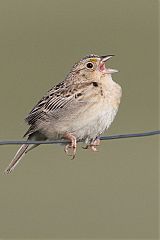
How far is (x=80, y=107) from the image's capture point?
9.23 meters

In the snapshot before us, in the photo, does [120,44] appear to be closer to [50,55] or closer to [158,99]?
[50,55]

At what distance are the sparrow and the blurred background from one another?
229 cm

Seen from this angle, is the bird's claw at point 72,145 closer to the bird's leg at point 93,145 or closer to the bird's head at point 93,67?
the bird's leg at point 93,145

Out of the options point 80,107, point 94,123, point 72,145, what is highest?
point 80,107

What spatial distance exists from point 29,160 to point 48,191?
166 centimetres

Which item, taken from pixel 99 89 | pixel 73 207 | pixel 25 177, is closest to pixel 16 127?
pixel 25 177

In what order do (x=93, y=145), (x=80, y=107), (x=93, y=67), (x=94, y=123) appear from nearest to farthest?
(x=94, y=123), (x=80, y=107), (x=93, y=145), (x=93, y=67)

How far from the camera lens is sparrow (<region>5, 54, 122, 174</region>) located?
30.0ft

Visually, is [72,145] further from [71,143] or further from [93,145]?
[93,145]

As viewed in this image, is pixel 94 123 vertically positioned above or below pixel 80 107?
below

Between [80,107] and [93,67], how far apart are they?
22.2 inches

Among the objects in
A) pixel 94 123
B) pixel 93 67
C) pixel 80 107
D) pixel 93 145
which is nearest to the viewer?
pixel 94 123

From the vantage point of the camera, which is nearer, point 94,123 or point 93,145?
point 94,123

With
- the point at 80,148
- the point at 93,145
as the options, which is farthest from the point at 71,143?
the point at 80,148
